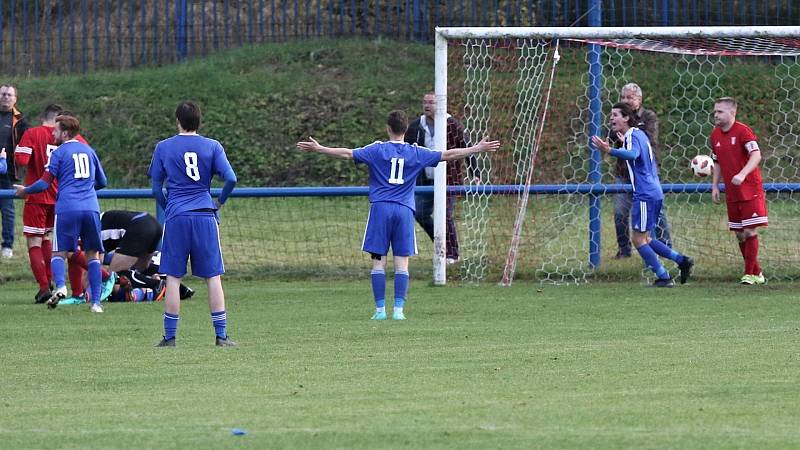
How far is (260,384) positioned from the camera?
25.2ft

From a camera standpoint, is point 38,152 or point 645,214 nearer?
point 38,152

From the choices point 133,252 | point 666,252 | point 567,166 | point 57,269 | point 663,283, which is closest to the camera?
point 57,269

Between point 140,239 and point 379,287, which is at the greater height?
point 140,239

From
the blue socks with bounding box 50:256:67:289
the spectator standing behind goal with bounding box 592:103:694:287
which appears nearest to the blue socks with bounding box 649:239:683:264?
the spectator standing behind goal with bounding box 592:103:694:287

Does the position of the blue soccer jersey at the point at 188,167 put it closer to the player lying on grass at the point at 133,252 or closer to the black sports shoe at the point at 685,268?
the player lying on grass at the point at 133,252

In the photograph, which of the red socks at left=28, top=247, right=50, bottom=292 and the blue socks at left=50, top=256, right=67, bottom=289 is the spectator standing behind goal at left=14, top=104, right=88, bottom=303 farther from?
the blue socks at left=50, top=256, right=67, bottom=289

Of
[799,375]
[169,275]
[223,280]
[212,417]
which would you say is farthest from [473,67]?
[212,417]

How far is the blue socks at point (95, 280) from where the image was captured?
39.1 feet

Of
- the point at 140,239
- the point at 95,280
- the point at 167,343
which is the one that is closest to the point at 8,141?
the point at 140,239

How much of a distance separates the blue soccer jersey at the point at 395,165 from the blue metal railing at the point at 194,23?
9782mm

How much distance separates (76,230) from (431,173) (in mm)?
4619

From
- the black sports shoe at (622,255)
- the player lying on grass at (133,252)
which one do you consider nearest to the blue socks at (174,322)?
the player lying on grass at (133,252)

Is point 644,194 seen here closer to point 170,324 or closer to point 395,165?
point 395,165

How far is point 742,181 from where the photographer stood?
13.1 meters
